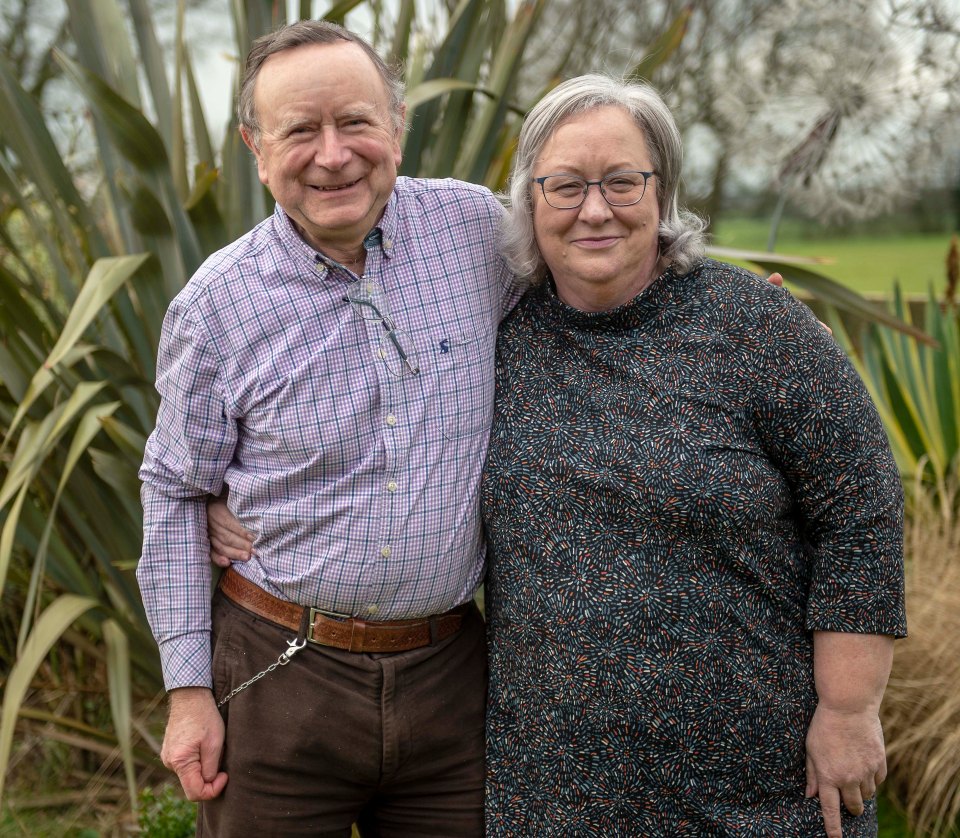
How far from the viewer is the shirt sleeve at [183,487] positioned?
1903 millimetres

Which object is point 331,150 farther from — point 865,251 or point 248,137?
point 865,251

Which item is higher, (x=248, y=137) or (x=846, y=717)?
(x=248, y=137)

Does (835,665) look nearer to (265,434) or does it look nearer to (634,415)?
(634,415)

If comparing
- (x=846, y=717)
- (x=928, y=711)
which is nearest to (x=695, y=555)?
(x=846, y=717)

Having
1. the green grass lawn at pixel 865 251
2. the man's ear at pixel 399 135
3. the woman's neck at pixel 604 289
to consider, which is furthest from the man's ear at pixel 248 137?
the green grass lawn at pixel 865 251

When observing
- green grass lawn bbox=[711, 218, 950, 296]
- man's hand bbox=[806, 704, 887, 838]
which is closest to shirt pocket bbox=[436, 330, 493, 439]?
man's hand bbox=[806, 704, 887, 838]

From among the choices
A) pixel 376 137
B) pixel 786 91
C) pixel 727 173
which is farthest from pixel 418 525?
pixel 727 173

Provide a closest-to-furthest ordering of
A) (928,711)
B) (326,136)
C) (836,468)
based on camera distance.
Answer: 1. (836,468)
2. (326,136)
3. (928,711)

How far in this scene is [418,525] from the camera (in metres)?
1.89

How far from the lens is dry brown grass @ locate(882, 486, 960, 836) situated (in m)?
2.82

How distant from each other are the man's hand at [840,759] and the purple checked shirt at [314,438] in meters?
0.66

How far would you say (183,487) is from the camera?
1.99m

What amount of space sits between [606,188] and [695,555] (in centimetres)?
64

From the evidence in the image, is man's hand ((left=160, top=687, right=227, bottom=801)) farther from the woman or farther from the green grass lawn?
the green grass lawn
